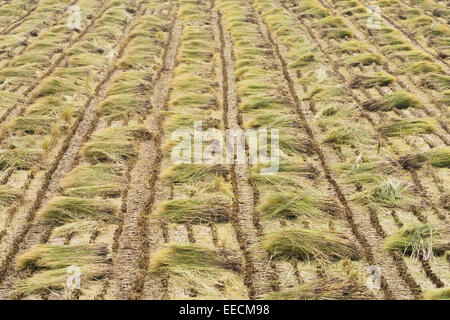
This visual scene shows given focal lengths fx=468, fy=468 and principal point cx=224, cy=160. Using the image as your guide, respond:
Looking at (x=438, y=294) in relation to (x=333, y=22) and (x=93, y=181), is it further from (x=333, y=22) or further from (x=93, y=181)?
(x=333, y=22)

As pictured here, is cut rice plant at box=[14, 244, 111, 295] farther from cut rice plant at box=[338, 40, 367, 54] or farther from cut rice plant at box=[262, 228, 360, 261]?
cut rice plant at box=[338, 40, 367, 54]

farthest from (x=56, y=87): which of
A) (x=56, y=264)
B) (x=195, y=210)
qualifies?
(x=56, y=264)

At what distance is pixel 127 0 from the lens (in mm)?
12633

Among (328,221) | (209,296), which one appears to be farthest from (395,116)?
(209,296)

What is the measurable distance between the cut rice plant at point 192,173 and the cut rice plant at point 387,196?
1.51 m

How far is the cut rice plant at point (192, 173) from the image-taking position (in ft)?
17.2

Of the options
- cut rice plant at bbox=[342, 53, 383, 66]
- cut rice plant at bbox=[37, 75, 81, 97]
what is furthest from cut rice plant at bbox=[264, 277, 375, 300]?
cut rice plant at bbox=[342, 53, 383, 66]

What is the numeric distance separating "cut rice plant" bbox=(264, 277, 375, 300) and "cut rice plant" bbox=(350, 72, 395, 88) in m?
4.40

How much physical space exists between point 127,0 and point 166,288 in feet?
34.3

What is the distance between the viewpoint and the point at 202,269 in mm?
4047

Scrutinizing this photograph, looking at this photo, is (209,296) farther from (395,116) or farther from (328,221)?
(395,116)

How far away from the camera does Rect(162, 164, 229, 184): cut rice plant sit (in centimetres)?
525

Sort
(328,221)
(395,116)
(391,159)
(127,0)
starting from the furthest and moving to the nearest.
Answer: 1. (127,0)
2. (395,116)
3. (391,159)
4. (328,221)

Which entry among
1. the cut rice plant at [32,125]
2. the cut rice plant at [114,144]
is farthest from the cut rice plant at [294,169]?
the cut rice plant at [32,125]
